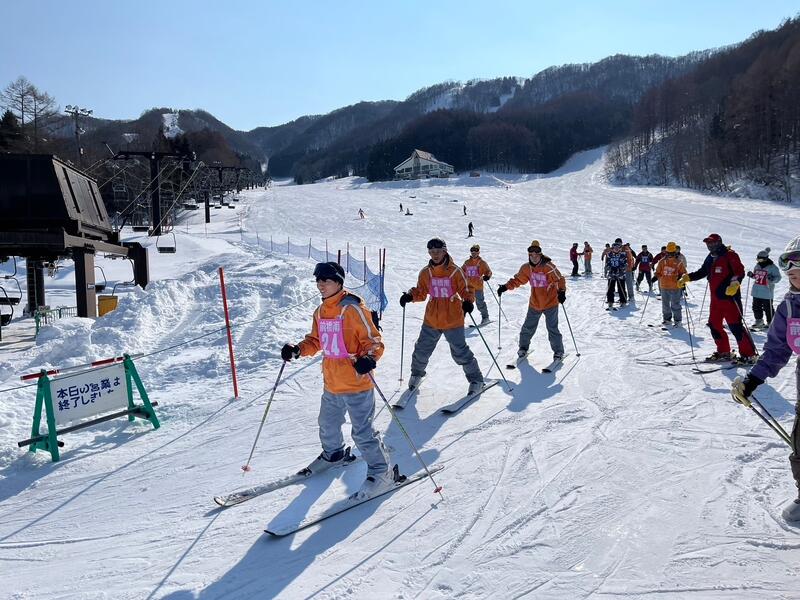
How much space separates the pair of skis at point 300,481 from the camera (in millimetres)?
3781

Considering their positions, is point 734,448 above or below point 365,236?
below

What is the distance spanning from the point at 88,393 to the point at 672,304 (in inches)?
397

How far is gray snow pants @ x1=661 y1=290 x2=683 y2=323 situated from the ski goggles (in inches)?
312

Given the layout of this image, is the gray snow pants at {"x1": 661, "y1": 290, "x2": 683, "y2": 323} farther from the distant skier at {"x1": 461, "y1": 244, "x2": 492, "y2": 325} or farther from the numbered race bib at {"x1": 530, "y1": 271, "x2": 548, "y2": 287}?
the numbered race bib at {"x1": 530, "y1": 271, "x2": 548, "y2": 287}

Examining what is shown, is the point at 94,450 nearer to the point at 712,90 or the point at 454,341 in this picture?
the point at 454,341

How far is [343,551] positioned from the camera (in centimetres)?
351

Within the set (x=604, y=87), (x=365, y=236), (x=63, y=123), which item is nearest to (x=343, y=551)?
(x=365, y=236)

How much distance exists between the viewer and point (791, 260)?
11.0 ft

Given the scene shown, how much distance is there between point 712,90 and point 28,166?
97.9 metres

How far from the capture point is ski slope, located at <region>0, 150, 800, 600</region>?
325 cm

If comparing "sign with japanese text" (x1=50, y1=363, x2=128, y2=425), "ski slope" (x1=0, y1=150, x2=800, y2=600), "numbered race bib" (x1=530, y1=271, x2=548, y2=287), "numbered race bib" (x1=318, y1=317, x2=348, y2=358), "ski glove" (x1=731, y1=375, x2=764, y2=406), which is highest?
"numbered race bib" (x1=530, y1=271, x2=548, y2=287)

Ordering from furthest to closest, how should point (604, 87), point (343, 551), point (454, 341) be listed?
point (604, 87), point (454, 341), point (343, 551)

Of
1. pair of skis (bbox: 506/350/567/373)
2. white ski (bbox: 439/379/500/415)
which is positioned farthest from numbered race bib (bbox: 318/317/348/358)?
pair of skis (bbox: 506/350/567/373)

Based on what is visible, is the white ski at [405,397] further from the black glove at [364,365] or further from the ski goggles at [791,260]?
the ski goggles at [791,260]
